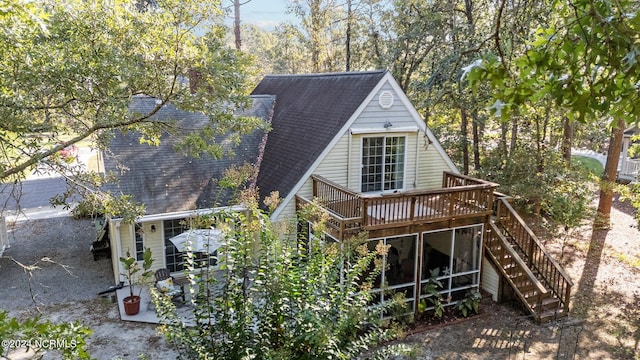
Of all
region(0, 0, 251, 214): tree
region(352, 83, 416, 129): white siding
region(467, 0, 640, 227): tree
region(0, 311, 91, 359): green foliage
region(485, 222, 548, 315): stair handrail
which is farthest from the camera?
region(352, 83, 416, 129): white siding

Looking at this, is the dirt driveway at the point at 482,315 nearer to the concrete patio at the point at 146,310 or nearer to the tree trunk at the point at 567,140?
the concrete patio at the point at 146,310

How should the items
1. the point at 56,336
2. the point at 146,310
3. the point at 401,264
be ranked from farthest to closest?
the point at 401,264 → the point at 146,310 → the point at 56,336

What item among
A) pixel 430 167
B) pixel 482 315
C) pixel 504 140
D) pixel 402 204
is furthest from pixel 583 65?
pixel 504 140

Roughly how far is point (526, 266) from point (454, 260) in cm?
180

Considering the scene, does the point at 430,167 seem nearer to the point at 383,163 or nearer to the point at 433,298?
the point at 383,163

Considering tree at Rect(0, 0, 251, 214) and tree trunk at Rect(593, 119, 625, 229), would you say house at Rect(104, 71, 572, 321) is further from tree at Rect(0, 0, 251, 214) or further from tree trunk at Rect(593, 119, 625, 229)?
tree trunk at Rect(593, 119, 625, 229)

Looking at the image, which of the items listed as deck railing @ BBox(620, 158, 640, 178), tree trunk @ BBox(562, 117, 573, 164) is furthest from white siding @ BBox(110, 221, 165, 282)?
deck railing @ BBox(620, 158, 640, 178)

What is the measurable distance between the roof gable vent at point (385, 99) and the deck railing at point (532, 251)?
154 inches

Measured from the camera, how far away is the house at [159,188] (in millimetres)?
11648

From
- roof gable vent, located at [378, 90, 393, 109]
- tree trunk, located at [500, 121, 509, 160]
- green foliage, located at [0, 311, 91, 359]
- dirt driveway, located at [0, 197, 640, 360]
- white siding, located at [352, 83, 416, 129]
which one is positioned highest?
roof gable vent, located at [378, 90, 393, 109]

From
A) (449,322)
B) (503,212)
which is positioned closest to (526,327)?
(449,322)

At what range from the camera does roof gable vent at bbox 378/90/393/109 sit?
12.2 m

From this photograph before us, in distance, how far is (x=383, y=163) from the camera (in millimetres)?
12656

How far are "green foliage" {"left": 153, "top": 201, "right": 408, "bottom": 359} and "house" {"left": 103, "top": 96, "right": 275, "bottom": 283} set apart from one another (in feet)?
18.5
